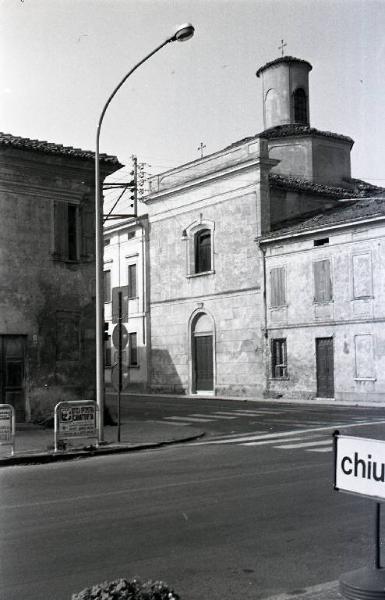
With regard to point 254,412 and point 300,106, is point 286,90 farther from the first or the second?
point 254,412

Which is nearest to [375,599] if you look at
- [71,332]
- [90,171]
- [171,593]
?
[171,593]

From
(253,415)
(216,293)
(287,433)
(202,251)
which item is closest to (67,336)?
(253,415)

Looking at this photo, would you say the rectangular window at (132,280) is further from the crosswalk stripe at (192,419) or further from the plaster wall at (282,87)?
the crosswalk stripe at (192,419)

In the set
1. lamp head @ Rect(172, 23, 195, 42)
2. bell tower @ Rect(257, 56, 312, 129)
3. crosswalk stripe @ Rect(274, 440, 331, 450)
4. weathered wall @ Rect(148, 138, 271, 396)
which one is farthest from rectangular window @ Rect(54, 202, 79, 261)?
bell tower @ Rect(257, 56, 312, 129)

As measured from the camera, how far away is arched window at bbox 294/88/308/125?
38.9 metres

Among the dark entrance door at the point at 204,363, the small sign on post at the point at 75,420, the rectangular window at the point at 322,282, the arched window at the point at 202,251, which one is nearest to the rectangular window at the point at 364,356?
the rectangular window at the point at 322,282

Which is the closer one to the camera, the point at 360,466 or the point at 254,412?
the point at 360,466

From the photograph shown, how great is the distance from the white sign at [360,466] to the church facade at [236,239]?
24751mm

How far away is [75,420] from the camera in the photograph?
1410cm

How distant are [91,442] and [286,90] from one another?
28833mm

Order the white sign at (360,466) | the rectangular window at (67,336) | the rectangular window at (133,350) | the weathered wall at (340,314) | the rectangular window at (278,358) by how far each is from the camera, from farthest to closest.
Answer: the rectangular window at (133,350), the rectangular window at (278,358), the weathered wall at (340,314), the rectangular window at (67,336), the white sign at (360,466)

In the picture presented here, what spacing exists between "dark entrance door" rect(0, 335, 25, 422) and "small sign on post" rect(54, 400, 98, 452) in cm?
471

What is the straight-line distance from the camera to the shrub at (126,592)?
3.92 metres

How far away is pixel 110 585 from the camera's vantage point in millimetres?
4043
